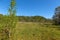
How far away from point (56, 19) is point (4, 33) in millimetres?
43232

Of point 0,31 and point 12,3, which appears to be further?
point 0,31

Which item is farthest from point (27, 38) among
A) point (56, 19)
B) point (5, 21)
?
point (56, 19)

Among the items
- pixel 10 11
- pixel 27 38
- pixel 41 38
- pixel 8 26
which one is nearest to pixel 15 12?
pixel 10 11

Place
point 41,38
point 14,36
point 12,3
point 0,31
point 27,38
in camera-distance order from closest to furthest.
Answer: point 12,3 < point 14,36 < point 0,31 < point 27,38 < point 41,38

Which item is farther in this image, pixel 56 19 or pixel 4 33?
pixel 56 19

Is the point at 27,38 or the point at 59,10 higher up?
the point at 59,10

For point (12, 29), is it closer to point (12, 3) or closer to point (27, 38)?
point (12, 3)

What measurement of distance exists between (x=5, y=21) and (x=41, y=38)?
128 inches

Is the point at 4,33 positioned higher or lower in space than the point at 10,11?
lower

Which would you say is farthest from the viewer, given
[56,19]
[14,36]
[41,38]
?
[56,19]

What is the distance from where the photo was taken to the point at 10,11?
7.31 m

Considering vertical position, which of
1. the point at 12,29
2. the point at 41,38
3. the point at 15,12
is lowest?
the point at 41,38

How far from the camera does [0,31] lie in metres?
8.12

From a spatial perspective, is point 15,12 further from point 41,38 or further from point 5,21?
point 41,38
